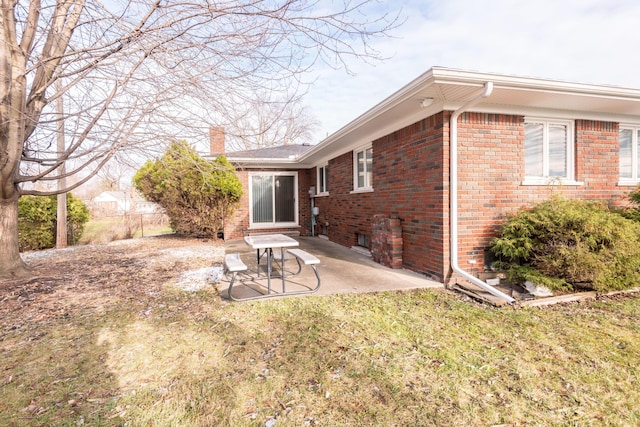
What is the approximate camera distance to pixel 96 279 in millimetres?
5281

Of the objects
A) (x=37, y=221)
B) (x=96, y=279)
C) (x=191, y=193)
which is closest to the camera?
(x=96, y=279)

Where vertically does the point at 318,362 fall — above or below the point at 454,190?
below

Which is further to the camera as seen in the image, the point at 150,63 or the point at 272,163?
the point at 272,163

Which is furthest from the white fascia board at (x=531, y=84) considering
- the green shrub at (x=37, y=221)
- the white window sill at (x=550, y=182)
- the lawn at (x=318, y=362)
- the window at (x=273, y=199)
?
the green shrub at (x=37, y=221)

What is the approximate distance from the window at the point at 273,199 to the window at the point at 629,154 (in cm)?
894

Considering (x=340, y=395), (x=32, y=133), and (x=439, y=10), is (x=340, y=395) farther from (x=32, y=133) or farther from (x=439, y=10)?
(x=32, y=133)

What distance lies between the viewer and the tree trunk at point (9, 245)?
16.6 feet

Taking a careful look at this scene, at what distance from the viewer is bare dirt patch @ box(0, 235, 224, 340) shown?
3850mm

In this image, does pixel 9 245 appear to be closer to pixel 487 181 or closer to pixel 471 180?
pixel 471 180

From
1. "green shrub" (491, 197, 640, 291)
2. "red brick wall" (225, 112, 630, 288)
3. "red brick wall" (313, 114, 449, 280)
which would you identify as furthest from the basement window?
"green shrub" (491, 197, 640, 291)

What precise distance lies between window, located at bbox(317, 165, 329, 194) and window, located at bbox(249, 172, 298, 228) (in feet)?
3.83

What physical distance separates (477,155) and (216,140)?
421 cm

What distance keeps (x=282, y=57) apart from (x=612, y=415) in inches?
173

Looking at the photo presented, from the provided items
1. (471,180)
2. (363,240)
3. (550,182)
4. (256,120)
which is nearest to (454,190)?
(471,180)
